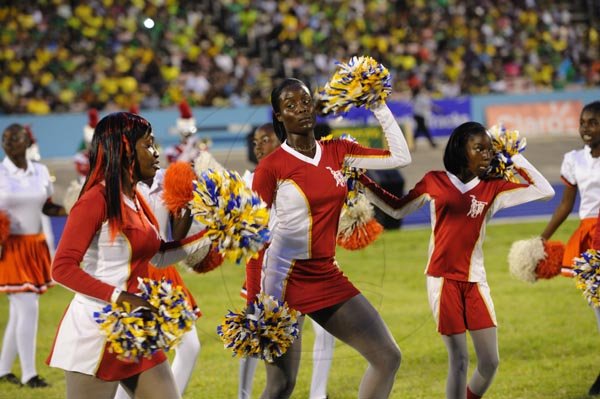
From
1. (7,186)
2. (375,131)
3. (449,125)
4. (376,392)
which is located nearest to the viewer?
(376,392)

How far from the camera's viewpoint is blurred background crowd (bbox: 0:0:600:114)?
62.6 feet

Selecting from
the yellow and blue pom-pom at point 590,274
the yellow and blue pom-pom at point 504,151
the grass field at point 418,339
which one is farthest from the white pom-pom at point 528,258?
the yellow and blue pom-pom at point 504,151

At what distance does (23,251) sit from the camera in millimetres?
6727

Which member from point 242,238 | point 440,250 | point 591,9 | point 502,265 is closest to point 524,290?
point 502,265

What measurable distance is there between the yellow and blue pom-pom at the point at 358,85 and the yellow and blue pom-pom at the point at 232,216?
2.89ft

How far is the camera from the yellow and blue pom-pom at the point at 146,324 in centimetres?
328

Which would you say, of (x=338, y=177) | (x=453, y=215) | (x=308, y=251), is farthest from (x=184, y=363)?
(x=453, y=215)

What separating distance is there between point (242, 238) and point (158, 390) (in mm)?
629

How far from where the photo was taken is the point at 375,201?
4.68m

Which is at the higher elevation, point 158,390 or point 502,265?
point 158,390

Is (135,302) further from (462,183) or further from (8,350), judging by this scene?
(8,350)

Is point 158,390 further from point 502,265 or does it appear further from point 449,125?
point 449,125

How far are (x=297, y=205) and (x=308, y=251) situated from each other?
210mm

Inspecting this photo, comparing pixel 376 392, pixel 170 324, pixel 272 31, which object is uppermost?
pixel 272 31
